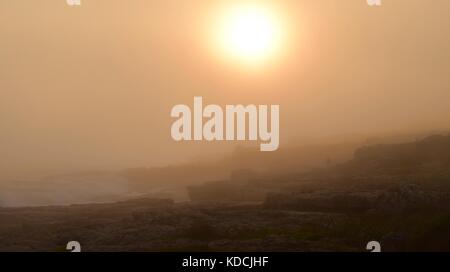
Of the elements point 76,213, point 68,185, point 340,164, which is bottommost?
point 76,213

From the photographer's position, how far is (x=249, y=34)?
3959 cm

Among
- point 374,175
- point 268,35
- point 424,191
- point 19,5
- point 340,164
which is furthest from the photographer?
point 340,164

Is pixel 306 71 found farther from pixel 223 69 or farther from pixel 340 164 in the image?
pixel 340 164

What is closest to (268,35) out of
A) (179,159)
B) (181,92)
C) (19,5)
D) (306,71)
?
(306,71)

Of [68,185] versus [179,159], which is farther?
[68,185]

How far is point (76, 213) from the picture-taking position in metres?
37.1

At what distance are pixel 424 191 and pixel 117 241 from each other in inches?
818

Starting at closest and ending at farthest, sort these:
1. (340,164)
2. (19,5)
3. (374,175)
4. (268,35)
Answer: (19,5) < (268,35) < (374,175) < (340,164)

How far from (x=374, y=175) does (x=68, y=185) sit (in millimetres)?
25205

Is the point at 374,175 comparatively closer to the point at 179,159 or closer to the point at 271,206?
the point at 271,206

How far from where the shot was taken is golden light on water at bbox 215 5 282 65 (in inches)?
1443

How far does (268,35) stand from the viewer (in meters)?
39.0

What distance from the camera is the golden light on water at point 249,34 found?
1443 inches
